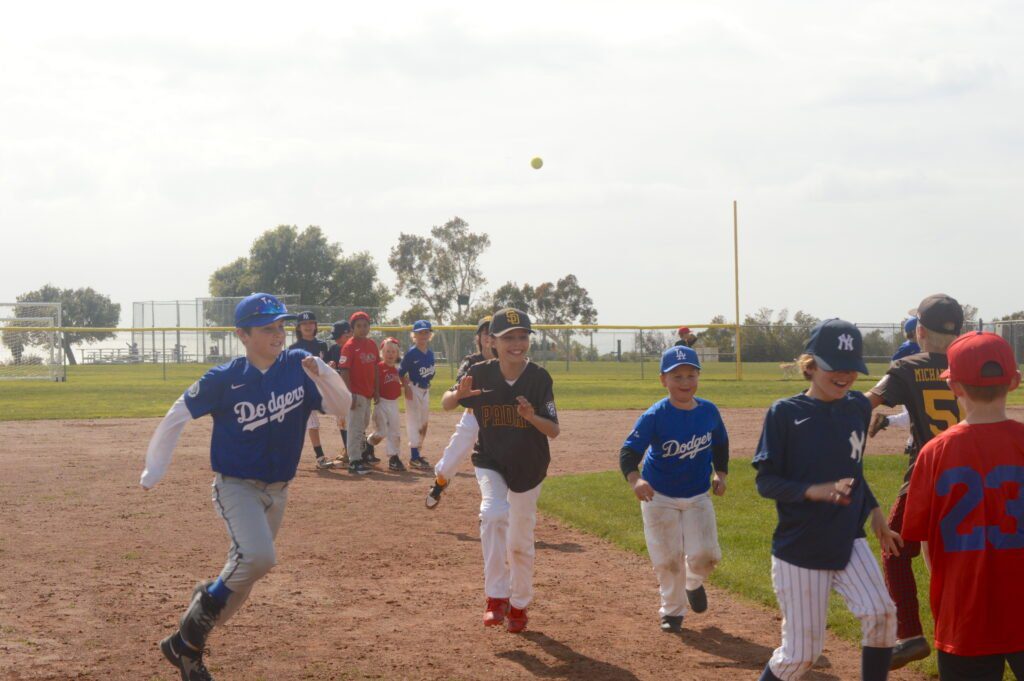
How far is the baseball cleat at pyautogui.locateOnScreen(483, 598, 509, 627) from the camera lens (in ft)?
21.1

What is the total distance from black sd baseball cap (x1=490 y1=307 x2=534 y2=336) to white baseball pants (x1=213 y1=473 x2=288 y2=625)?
1632 millimetres

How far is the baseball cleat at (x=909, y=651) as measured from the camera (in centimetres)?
546

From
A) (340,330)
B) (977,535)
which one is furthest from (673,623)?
(340,330)

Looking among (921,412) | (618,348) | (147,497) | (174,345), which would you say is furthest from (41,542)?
(174,345)

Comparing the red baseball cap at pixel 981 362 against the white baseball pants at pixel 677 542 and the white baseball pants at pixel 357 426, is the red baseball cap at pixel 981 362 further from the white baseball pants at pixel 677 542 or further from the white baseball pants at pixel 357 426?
the white baseball pants at pixel 357 426

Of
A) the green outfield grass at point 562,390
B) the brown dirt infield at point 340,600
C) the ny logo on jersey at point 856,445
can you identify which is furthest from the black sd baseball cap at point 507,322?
the green outfield grass at point 562,390

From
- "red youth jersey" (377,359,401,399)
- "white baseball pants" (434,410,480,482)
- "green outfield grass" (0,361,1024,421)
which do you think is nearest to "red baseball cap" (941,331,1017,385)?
"white baseball pants" (434,410,480,482)

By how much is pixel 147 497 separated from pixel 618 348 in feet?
105

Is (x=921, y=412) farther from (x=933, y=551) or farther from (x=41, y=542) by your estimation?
(x=41, y=542)

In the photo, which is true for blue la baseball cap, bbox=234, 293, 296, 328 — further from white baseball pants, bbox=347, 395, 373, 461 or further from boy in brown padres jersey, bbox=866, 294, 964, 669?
white baseball pants, bbox=347, 395, 373, 461

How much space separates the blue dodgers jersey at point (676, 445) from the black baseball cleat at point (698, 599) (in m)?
0.60

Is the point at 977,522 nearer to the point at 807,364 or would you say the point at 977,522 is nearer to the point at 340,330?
the point at 807,364

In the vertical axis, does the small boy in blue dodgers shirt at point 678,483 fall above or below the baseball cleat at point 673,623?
above

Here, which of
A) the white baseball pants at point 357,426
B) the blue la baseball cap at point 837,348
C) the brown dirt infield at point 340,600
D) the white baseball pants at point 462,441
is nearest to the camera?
the blue la baseball cap at point 837,348
